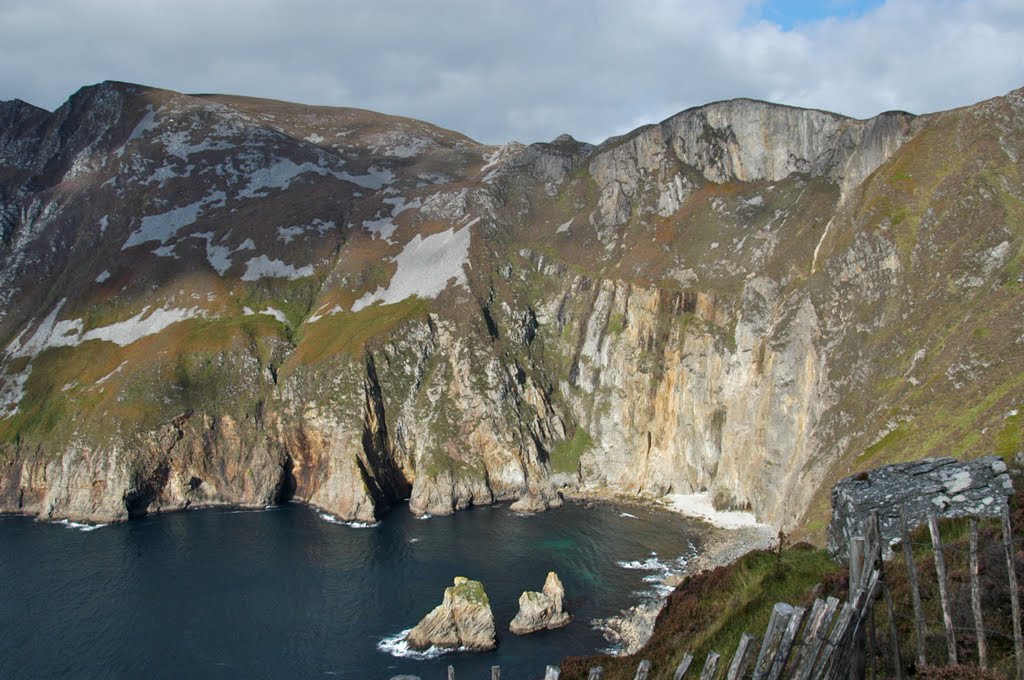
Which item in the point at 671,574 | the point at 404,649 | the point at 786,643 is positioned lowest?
the point at 404,649

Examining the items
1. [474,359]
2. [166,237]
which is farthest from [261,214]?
[474,359]

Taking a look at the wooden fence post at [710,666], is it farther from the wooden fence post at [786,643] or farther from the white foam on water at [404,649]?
the white foam on water at [404,649]

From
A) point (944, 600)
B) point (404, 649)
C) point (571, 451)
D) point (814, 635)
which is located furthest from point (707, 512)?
point (814, 635)

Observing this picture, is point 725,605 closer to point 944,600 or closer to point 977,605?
point 944,600

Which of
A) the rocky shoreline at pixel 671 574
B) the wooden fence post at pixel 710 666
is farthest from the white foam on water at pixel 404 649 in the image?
the wooden fence post at pixel 710 666

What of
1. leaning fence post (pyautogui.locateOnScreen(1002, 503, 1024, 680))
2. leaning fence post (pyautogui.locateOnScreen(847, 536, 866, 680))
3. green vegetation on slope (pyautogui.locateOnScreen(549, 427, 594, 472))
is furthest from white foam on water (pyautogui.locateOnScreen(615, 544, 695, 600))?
leaning fence post (pyautogui.locateOnScreen(847, 536, 866, 680))

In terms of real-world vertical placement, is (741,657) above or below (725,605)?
above

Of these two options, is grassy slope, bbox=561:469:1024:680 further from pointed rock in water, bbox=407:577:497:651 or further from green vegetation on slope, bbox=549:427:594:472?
green vegetation on slope, bbox=549:427:594:472
